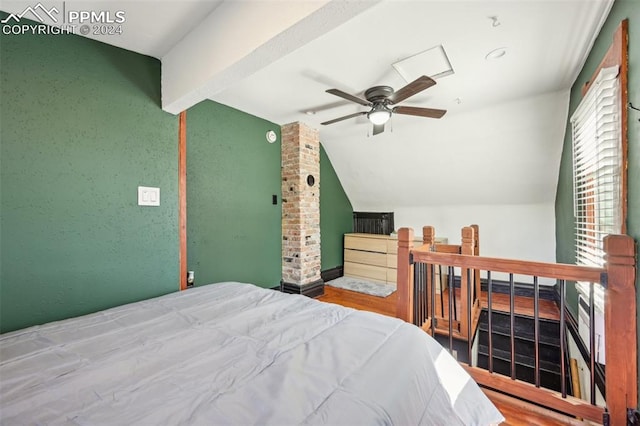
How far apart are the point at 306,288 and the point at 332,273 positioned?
3.77 ft

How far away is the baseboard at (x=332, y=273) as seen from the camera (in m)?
4.60

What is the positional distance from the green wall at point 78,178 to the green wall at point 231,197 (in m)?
0.67

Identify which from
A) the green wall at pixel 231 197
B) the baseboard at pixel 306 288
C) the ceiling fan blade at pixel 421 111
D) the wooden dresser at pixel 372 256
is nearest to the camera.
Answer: the ceiling fan blade at pixel 421 111

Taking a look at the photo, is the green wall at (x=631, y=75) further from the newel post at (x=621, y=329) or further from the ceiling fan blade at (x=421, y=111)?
the ceiling fan blade at (x=421, y=111)

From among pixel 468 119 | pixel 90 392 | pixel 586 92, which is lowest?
pixel 90 392

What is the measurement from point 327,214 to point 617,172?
3582mm

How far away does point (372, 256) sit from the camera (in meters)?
4.66

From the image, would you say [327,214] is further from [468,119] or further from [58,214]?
[58,214]

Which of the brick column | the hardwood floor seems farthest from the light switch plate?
the hardwood floor

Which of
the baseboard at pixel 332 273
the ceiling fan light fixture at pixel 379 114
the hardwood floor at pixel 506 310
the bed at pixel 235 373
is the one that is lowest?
the hardwood floor at pixel 506 310

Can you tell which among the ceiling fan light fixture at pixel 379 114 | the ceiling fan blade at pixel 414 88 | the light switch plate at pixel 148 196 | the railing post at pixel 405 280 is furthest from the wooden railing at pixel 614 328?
the light switch plate at pixel 148 196

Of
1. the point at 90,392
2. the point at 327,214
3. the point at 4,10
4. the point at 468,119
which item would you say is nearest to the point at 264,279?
the point at 327,214

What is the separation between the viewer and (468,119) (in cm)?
330

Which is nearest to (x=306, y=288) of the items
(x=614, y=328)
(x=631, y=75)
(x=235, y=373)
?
(x=235, y=373)
